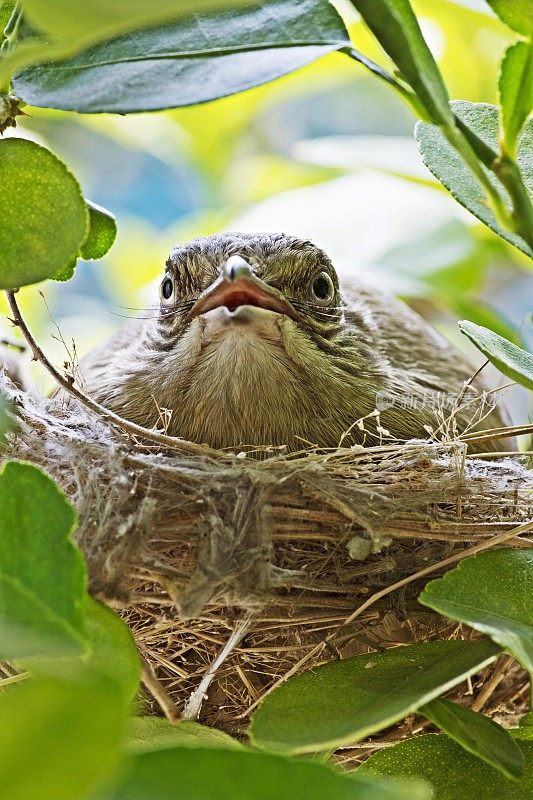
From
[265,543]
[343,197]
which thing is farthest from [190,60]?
[343,197]

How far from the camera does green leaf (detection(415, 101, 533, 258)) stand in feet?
2.35

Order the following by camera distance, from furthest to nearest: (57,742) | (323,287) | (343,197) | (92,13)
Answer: (343,197), (323,287), (92,13), (57,742)

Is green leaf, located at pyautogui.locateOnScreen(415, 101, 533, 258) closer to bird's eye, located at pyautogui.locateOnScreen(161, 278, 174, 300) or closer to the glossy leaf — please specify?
the glossy leaf

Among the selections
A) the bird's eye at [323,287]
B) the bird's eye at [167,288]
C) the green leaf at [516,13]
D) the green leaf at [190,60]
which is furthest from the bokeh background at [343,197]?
the green leaf at [516,13]

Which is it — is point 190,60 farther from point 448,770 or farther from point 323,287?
point 323,287

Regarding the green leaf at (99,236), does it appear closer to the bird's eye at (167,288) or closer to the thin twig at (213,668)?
the thin twig at (213,668)

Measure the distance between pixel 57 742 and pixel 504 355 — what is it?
49cm

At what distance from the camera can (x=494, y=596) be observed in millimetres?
719

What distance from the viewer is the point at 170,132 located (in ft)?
8.67

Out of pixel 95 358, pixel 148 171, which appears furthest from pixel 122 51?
pixel 148 171

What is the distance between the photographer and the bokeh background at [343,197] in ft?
6.29

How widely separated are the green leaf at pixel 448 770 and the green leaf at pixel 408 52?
510 millimetres

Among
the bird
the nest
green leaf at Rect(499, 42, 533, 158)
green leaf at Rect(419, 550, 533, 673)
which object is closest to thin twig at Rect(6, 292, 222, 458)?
the nest

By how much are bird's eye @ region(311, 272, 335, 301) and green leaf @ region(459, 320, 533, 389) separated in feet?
2.10
